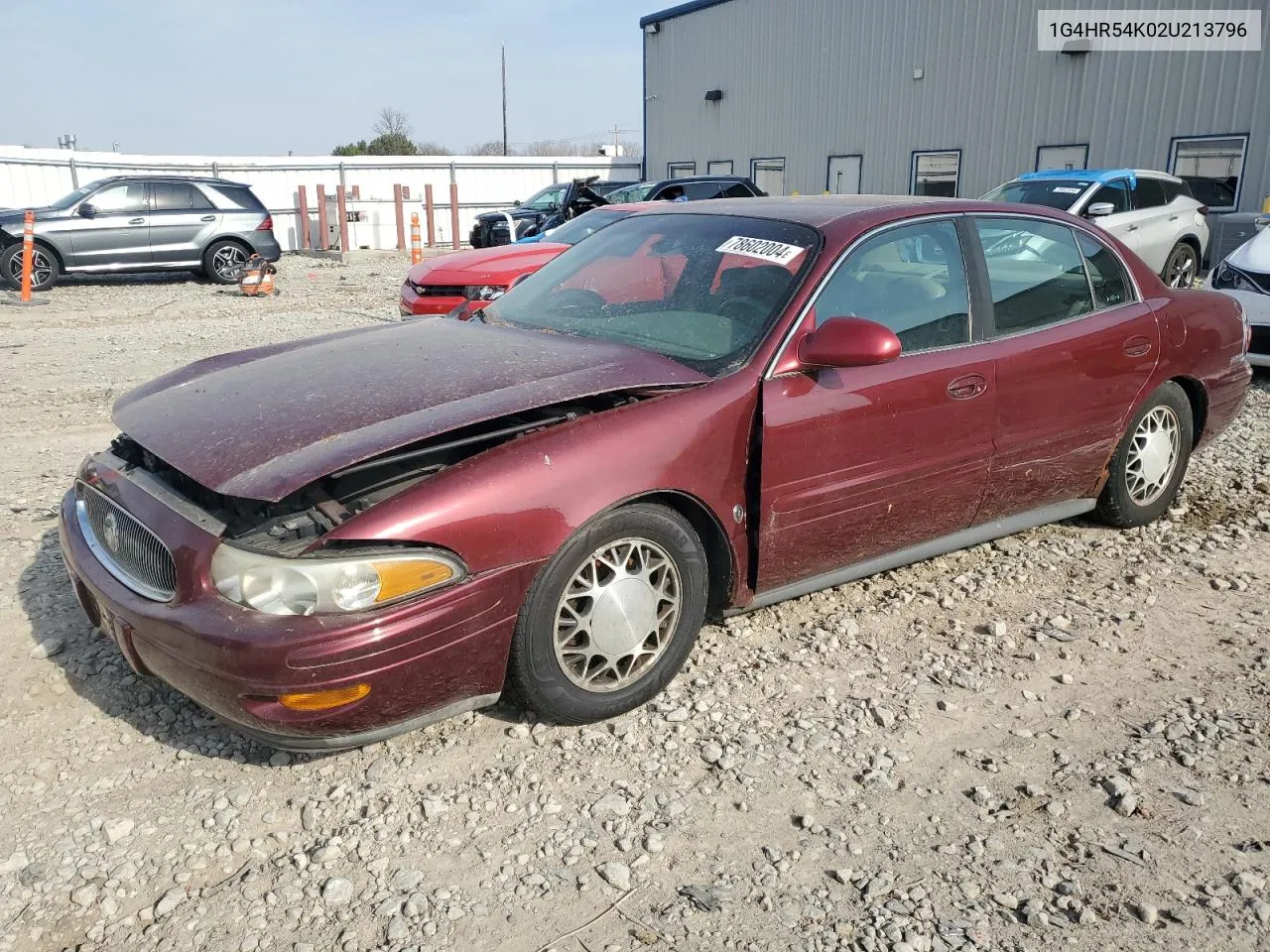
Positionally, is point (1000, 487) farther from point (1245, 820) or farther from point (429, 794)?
point (429, 794)

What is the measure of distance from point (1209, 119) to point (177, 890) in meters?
18.0

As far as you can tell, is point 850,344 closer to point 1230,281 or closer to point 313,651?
point 313,651

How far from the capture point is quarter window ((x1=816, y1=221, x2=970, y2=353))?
11.5 ft

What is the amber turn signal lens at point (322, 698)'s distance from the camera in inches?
98.3

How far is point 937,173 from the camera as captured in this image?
20.6 metres

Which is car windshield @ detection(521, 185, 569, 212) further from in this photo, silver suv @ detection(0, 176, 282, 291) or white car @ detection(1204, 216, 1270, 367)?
white car @ detection(1204, 216, 1270, 367)

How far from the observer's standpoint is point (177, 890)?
2381 millimetres

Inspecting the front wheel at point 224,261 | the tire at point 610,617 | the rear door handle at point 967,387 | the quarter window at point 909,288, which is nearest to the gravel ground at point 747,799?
the tire at point 610,617

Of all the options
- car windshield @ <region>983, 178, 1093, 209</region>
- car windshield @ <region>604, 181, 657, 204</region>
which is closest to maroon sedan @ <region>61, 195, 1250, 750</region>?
car windshield @ <region>983, 178, 1093, 209</region>

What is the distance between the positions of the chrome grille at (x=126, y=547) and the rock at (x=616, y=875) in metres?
1.36

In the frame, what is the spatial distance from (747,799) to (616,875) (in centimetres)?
48

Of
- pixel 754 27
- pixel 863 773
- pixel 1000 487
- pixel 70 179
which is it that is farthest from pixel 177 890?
pixel 754 27

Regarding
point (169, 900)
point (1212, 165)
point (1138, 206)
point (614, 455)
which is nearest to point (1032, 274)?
point (614, 455)

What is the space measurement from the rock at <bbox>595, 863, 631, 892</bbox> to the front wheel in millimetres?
14972
